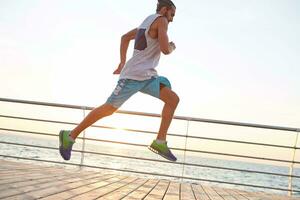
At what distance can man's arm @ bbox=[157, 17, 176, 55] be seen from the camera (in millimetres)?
3338

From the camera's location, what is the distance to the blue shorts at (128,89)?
3.47 m

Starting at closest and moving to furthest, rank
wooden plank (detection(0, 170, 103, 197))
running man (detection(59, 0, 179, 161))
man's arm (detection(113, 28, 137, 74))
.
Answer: wooden plank (detection(0, 170, 103, 197)) → running man (detection(59, 0, 179, 161)) → man's arm (detection(113, 28, 137, 74))

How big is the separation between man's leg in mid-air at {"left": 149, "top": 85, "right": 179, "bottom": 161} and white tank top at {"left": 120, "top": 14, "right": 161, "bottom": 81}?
0.23 meters

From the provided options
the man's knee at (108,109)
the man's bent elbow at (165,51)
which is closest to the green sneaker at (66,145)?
the man's knee at (108,109)

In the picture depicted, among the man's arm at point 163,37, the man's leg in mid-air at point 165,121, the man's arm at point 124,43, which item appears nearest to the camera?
the man's arm at point 163,37

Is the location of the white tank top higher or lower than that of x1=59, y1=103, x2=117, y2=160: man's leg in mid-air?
higher

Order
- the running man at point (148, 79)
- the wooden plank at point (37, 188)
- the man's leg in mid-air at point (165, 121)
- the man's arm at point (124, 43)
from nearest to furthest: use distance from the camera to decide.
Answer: the wooden plank at point (37, 188) < the running man at point (148, 79) < the man's leg in mid-air at point (165, 121) < the man's arm at point (124, 43)

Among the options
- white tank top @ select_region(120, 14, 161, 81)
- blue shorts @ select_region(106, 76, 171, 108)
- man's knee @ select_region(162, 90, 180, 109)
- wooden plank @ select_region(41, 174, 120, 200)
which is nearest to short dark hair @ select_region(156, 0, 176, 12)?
white tank top @ select_region(120, 14, 161, 81)

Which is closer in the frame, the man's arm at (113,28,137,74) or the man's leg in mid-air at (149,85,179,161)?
the man's leg in mid-air at (149,85,179,161)

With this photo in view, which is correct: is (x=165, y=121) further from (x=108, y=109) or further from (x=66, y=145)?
(x=66, y=145)

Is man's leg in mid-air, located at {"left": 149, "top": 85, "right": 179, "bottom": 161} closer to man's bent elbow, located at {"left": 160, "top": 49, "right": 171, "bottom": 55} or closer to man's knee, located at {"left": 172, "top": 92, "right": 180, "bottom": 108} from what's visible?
man's knee, located at {"left": 172, "top": 92, "right": 180, "bottom": 108}

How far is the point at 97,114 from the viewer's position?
348 cm

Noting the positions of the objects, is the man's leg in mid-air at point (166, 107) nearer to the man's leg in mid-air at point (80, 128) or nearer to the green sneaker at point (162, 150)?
the green sneaker at point (162, 150)

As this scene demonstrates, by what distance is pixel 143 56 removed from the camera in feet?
11.5
